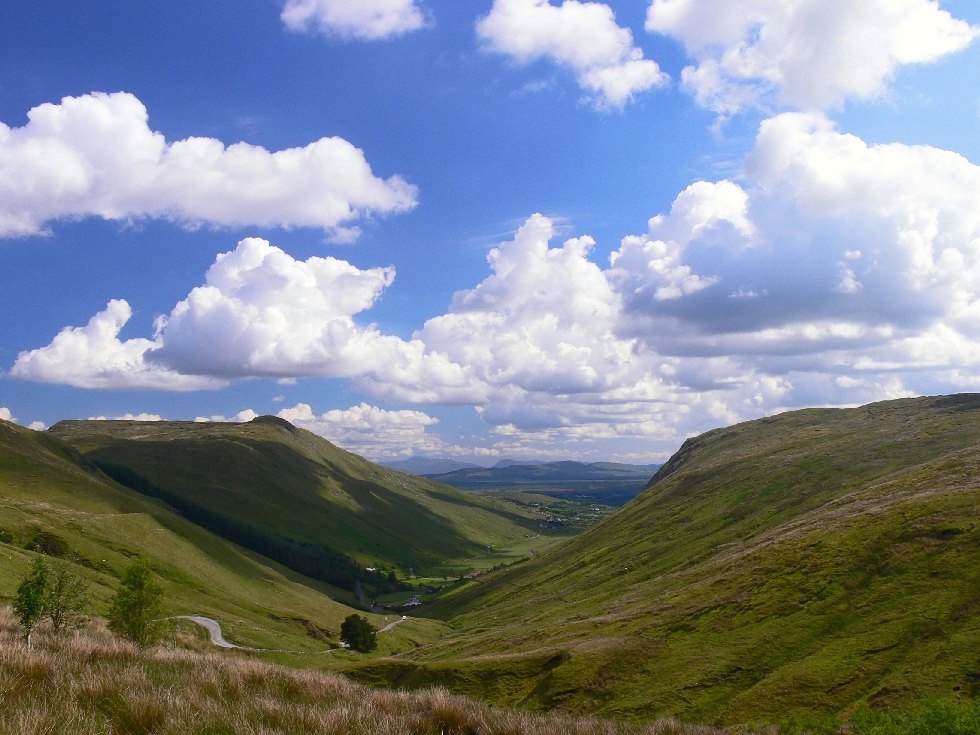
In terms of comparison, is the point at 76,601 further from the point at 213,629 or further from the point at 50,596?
the point at 213,629

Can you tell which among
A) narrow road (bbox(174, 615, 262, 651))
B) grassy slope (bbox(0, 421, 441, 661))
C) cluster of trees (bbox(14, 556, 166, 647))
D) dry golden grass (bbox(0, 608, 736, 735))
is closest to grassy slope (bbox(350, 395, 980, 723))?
cluster of trees (bbox(14, 556, 166, 647))

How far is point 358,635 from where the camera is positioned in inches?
5876

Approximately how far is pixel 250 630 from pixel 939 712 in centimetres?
13370

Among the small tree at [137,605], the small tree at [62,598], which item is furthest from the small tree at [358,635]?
the small tree at [62,598]

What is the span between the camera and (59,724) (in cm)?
755

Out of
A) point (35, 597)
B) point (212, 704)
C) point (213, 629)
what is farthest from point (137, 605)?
point (212, 704)

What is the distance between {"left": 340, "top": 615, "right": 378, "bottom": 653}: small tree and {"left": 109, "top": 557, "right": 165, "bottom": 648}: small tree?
88.1 meters

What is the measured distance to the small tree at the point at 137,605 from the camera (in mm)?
65188

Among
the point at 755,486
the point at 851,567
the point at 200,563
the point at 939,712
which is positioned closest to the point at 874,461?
the point at 755,486

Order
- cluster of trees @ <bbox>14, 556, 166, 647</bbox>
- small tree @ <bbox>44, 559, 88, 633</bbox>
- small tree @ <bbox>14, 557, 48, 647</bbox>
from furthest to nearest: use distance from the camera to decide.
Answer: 1. small tree @ <bbox>44, 559, 88, 633</bbox>
2. cluster of trees @ <bbox>14, 556, 166, 647</bbox>
3. small tree @ <bbox>14, 557, 48, 647</bbox>

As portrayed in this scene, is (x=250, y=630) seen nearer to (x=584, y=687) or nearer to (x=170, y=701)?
(x=584, y=687)

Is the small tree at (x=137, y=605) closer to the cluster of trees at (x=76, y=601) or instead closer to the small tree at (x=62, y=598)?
the cluster of trees at (x=76, y=601)

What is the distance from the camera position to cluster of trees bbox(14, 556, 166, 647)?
55653 mm

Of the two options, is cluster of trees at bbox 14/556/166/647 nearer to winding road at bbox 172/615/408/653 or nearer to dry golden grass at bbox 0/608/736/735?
winding road at bbox 172/615/408/653
